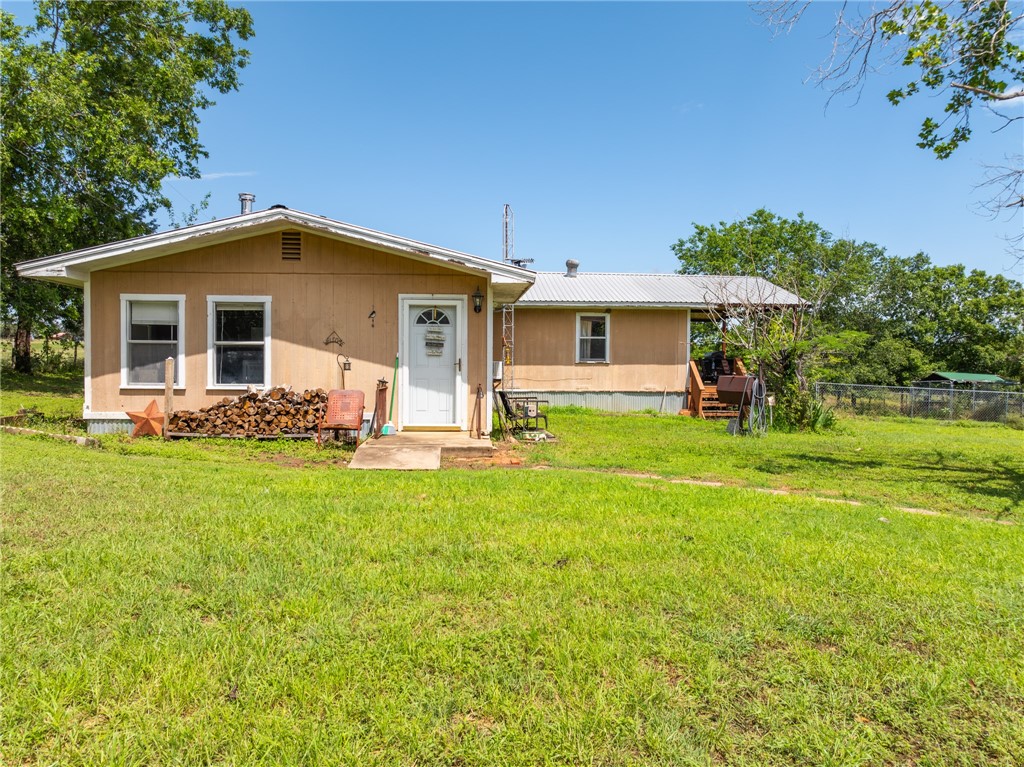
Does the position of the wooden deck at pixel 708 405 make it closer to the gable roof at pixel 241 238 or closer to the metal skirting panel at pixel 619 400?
the metal skirting panel at pixel 619 400

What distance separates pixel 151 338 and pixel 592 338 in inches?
410

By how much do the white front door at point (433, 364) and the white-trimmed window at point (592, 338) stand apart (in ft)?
23.3

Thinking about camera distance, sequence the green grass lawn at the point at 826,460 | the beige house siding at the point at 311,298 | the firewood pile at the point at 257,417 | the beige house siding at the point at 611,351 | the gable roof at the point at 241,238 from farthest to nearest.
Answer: the beige house siding at the point at 611,351
the beige house siding at the point at 311,298
the firewood pile at the point at 257,417
the gable roof at the point at 241,238
the green grass lawn at the point at 826,460

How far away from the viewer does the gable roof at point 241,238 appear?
8.73 metres

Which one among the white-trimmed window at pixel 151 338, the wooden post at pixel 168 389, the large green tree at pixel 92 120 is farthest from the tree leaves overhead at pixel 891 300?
the wooden post at pixel 168 389

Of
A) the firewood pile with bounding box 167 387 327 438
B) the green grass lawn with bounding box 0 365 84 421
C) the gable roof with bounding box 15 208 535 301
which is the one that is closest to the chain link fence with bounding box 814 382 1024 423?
the gable roof with bounding box 15 208 535 301

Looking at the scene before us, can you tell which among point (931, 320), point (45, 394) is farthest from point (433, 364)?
point (931, 320)

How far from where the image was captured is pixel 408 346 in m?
9.62

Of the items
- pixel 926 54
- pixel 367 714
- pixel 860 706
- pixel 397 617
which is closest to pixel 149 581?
pixel 397 617

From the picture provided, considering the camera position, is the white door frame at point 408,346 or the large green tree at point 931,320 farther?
the large green tree at point 931,320

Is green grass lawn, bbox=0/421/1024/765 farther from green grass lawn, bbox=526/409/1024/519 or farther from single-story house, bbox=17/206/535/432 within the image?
single-story house, bbox=17/206/535/432

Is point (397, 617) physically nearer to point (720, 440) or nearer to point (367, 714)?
point (367, 714)

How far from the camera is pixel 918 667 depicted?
8.30 feet

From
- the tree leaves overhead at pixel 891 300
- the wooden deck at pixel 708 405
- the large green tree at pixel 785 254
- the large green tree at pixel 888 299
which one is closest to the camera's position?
the wooden deck at pixel 708 405
